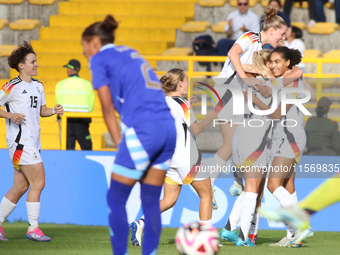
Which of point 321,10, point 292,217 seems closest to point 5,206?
point 292,217

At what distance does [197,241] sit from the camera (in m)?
3.97

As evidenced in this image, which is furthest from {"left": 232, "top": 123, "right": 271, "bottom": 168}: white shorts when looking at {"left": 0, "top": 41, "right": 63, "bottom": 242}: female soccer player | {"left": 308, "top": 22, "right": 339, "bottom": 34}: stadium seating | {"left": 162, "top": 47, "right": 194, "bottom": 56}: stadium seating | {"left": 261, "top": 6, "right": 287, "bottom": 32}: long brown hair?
{"left": 308, "top": 22, "right": 339, "bottom": 34}: stadium seating

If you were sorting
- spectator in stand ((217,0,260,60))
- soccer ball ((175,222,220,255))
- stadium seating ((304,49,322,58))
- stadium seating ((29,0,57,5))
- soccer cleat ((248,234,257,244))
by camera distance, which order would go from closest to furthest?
soccer ball ((175,222,220,255))
soccer cleat ((248,234,257,244))
spectator in stand ((217,0,260,60))
stadium seating ((304,49,322,58))
stadium seating ((29,0,57,5))

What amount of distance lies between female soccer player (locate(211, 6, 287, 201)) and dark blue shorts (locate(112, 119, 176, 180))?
97.1 inches

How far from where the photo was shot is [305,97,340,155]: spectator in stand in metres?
8.30

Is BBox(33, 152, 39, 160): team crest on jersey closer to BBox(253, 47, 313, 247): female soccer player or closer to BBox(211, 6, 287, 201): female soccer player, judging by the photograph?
BBox(211, 6, 287, 201): female soccer player

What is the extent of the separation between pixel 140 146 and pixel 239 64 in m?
2.82

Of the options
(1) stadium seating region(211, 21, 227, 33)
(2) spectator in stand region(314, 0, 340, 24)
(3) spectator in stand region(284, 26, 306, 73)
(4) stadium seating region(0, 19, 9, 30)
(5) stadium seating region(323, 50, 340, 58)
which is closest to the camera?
(3) spectator in stand region(284, 26, 306, 73)

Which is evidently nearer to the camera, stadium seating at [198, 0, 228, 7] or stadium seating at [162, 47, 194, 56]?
stadium seating at [162, 47, 194, 56]

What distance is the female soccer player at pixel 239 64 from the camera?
619 centimetres

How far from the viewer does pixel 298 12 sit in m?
13.3

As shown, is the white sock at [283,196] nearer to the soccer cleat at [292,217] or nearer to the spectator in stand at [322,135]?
the soccer cleat at [292,217]

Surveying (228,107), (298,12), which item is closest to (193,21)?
(298,12)

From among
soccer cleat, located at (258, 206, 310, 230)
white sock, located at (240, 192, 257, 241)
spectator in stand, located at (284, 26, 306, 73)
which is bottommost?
white sock, located at (240, 192, 257, 241)
